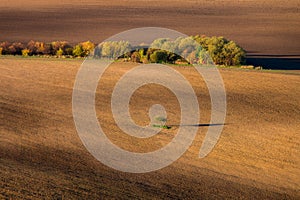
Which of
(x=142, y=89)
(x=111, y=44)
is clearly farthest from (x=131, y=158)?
(x=111, y=44)

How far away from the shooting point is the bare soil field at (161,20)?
7850 centimetres

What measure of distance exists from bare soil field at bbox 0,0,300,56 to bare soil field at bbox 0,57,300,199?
32883 millimetres

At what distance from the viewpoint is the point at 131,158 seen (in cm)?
2142

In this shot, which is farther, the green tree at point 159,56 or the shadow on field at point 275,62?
the shadow on field at point 275,62

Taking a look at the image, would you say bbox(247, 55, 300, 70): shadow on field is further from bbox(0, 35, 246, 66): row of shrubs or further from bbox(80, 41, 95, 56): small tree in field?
bbox(80, 41, 95, 56): small tree in field

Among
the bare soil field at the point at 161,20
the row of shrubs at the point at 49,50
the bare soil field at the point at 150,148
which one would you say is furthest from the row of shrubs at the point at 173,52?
the bare soil field at the point at 161,20

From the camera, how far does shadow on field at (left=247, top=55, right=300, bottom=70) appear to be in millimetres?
53169

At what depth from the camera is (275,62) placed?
57031 millimetres

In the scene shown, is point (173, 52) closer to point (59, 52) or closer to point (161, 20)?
point (59, 52)

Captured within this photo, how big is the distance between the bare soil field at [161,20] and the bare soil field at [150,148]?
32883mm

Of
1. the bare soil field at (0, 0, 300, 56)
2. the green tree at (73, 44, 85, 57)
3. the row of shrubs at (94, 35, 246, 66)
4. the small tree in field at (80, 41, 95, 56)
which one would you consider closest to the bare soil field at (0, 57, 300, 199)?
the row of shrubs at (94, 35, 246, 66)

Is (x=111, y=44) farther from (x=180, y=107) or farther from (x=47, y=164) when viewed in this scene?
(x=47, y=164)

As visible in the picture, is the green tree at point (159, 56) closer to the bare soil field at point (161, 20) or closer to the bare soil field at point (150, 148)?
the bare soil field at point (150, 148)

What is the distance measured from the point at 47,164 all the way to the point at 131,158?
10.5 feet
